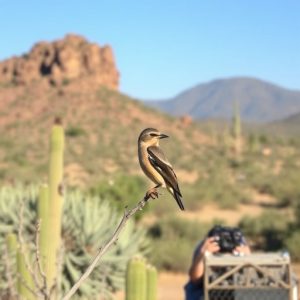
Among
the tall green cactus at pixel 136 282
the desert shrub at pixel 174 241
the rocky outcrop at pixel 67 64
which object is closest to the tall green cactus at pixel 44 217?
the tall green cactus at pixel 136 282

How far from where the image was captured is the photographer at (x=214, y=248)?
17.2 ft

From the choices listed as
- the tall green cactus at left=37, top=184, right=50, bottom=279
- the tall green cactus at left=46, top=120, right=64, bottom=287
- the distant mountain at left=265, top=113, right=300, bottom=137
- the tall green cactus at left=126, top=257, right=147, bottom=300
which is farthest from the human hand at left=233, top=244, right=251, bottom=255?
the distant mountain at left=265, top=113, right=300, bottom=137

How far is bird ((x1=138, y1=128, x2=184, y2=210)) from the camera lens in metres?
2.52

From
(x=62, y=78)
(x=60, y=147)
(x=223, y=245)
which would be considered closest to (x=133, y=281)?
(x=223, y=245)

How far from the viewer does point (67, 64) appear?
203ft

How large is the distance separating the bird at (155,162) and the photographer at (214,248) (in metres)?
2.60

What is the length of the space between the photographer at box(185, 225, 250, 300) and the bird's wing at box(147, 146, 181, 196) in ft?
8.54

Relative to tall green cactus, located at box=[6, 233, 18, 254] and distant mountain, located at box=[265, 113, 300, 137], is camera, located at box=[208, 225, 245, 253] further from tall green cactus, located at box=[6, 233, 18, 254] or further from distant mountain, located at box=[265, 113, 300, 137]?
distant mountain, located at box=[265, 113, 300, 137]

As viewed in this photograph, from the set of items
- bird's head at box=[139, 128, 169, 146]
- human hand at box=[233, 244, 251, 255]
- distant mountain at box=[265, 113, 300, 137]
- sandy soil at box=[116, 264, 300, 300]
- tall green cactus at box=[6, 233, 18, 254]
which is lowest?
sandy soil at box=[116, 264, 300, 300]

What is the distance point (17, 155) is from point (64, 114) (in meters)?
10.9

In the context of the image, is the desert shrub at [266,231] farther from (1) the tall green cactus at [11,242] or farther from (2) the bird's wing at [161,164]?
(2) the bird's wing at [161,164]

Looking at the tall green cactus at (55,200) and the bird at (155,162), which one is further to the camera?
A: the tall green cactus at (55,200)

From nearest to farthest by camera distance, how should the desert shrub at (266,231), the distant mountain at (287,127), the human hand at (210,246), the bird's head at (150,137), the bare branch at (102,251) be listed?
the bare branch at (102,251)
the bird's head at (150,137)
the human hand at (210,246)
the desert shrub at (266,231)
the distant mountain at (287,127)

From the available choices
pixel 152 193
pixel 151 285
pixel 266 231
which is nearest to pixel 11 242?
pixel 151 285
